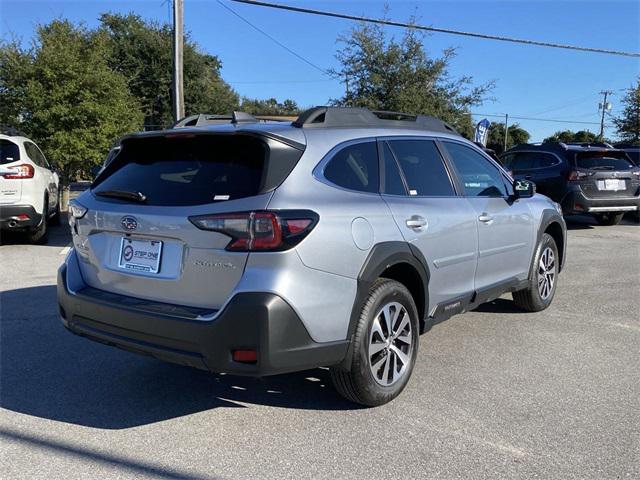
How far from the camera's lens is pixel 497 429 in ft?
11.5

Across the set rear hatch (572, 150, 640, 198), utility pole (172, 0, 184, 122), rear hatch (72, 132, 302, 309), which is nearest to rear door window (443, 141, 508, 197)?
rear hatch (72, 132, 302, 309)

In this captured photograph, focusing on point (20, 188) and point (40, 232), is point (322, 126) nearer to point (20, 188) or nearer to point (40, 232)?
point (20, 188)

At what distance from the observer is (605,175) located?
1224 centimetres

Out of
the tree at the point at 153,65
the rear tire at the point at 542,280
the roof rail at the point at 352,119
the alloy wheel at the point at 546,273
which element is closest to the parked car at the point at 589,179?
the rear tire at the point at 542,280

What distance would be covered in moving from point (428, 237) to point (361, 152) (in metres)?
0.75

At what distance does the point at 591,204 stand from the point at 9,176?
34.7 feet

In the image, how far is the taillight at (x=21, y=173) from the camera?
29.3 ft

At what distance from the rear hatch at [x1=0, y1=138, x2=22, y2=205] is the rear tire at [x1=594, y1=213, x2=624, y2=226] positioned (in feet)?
38.7

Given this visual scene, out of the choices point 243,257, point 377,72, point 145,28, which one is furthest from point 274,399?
point 145,28

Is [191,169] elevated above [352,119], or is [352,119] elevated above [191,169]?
[352,119]

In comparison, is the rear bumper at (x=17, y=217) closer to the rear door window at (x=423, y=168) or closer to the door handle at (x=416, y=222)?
the rear door window at (x=423, y=168)

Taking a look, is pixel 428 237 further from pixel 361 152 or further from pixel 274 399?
pixel 274 399

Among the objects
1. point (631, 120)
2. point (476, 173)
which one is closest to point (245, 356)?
point (476, 173)

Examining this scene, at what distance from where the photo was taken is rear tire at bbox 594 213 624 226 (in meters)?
13.7
